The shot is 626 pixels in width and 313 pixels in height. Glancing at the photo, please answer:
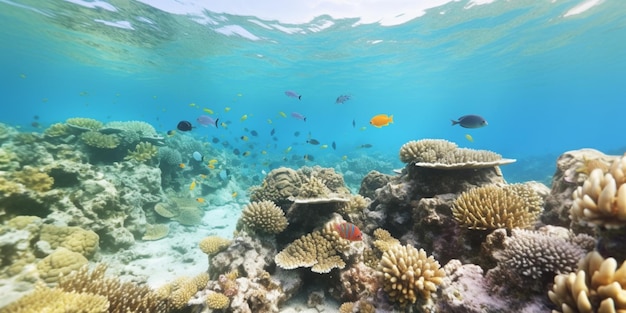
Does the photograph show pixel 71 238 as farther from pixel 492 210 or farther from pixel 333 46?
pixel 333 46

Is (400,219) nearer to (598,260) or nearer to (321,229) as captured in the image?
(321,229)

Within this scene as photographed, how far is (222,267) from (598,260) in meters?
5.38

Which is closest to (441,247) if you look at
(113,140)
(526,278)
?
(526,278)

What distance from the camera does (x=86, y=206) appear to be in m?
7.10

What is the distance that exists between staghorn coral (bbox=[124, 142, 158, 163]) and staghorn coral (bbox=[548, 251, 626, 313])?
1208 centimetres

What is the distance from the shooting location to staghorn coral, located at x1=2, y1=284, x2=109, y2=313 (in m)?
3.21

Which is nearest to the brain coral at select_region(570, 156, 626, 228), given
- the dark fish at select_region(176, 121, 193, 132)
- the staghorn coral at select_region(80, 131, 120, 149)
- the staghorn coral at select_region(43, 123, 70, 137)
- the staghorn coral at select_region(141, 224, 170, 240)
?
the dark fish at select_region(176, 121, 193, 132)

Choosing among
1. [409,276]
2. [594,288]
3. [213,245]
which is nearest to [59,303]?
[213,245]

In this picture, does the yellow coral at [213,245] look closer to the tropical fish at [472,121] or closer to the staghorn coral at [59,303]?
the staghorn coral at [59,303]

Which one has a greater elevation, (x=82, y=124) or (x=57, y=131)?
(x=82, y=124)

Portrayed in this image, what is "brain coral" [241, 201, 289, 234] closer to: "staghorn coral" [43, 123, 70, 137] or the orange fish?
the orange fish

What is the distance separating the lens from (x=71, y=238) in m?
6.09

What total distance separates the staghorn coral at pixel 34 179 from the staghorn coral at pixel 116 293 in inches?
141

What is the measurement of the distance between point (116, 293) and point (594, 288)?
5566mm
